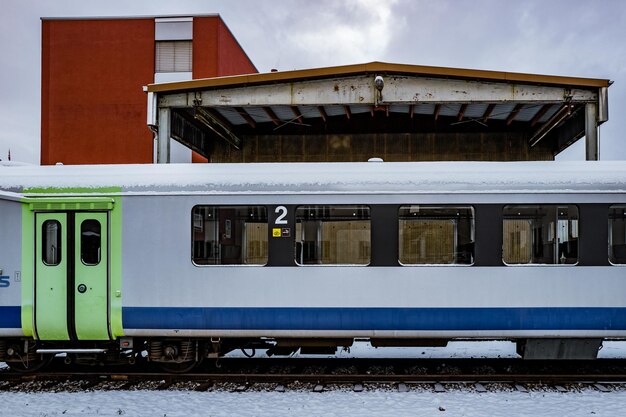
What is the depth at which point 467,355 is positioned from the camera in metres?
10.1

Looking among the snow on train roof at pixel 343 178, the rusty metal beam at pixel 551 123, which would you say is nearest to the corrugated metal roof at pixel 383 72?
the rusty metal beam at pixel 551 123

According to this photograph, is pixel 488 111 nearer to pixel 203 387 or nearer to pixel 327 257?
pixel 327 257

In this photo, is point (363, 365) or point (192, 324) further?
point (363, 365)

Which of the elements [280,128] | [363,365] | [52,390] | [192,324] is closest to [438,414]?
[363,365]

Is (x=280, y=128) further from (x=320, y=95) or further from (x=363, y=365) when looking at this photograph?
(x=363, y=365)

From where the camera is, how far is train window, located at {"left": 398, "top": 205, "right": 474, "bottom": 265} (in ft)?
25.9

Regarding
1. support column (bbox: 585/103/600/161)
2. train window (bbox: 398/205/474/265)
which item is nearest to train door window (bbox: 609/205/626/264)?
train window (bbox: 398/205/474/265)

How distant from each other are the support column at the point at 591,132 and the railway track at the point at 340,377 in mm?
5850

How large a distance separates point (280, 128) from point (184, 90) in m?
4.69

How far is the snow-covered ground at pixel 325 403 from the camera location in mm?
6855

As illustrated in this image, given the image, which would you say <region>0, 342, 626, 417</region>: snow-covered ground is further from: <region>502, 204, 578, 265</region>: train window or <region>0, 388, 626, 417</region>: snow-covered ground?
<region>502, 204, 578, 265</region>: train window

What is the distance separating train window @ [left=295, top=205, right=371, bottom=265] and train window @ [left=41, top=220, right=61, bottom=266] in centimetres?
344

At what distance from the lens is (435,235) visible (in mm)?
7938

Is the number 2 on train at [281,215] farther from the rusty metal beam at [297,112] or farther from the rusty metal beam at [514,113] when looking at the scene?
the rusty metal beam at [514,113]
